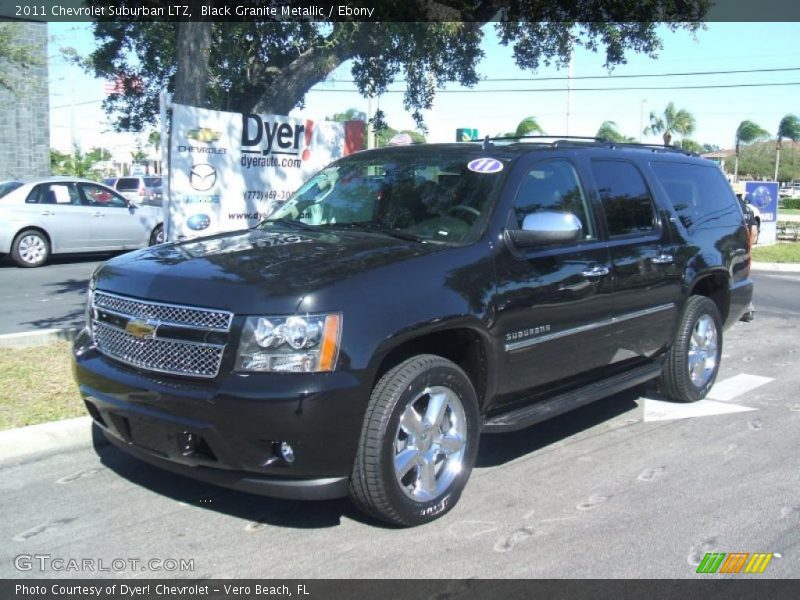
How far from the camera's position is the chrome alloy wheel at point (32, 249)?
1377 centimetres

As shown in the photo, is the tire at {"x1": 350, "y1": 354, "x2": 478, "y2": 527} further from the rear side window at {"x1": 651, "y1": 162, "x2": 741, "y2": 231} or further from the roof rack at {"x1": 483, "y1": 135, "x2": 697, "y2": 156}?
the rear side window at {"x1": 651, "y1": 162, "x2": 741, "y2": 231}

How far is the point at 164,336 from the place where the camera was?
12.1 ft

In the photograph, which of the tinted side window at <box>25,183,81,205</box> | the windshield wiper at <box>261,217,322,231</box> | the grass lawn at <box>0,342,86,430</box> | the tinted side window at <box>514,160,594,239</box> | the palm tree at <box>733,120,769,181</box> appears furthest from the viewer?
the palm tree at <box>733,120,769,181</box>

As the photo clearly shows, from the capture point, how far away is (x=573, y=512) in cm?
422

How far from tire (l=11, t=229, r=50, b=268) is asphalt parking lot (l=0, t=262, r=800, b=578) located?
33.0 feet

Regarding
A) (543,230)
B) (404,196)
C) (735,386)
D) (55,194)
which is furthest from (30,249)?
(543,230)

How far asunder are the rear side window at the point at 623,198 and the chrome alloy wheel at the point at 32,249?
11509 millimetres

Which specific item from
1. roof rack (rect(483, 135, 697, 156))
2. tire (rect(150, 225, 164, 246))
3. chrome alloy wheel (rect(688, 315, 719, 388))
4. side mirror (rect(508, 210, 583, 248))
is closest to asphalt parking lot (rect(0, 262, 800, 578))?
chrome alloy wheel (rect(688, 315, 719, 388))

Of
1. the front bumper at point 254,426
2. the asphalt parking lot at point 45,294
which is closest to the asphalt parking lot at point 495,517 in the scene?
the front bumper at point 254,426

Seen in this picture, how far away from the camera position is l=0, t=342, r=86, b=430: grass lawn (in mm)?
5211

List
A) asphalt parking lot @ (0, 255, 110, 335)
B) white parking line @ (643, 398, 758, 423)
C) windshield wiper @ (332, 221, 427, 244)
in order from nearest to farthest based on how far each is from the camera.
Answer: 1. windshield wiper @ (332, 221, 427, 244)
2. white parking line @ (643, 398, 758, 423)
3. asphalt parking lot @ (0, 255, 110, 335)

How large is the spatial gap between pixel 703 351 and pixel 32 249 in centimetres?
1177

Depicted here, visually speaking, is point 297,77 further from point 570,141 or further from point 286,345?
point 286,345

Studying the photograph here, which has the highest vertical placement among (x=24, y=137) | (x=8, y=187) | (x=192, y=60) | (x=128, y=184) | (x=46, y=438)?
(x=24, y=137)
